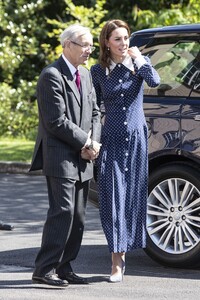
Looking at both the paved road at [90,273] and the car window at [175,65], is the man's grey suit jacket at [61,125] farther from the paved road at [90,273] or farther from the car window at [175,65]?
the car window at [175,65]

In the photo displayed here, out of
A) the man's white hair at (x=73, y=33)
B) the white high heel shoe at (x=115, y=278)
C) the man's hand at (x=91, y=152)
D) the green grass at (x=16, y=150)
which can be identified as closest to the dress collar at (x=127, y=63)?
the man's white hair at (x=73, y=33)

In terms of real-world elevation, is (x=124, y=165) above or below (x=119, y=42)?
below

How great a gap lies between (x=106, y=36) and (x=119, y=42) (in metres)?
0.11

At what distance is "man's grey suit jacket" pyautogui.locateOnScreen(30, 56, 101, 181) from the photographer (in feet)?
24.9

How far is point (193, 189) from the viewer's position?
8.52m

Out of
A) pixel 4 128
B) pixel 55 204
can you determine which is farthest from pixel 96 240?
pixel 4 128

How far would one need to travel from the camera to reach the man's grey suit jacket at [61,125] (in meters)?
7.58

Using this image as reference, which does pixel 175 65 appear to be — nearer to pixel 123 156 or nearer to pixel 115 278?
pixel 123 156

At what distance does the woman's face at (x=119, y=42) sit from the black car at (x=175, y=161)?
82cm

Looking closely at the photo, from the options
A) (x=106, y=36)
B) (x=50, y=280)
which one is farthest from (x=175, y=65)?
(x=50, y=280)

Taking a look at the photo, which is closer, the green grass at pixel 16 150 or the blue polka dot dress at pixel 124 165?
the blue polka dot dress at pixel 124 165

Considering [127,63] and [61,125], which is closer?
[61,125]

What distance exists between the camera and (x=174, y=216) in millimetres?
8617

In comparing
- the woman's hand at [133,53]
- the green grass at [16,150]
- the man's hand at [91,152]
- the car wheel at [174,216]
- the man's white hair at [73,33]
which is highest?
the man's white hair at [73,33]
